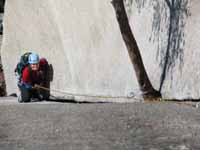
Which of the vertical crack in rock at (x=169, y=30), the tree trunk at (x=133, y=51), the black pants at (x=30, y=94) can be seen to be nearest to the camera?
the vertical crack in rock at (x=169, y=30)

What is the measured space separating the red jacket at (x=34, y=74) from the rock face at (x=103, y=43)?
34 cm

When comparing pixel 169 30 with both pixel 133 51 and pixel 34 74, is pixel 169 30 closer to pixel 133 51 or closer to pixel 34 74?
pixel 133 51

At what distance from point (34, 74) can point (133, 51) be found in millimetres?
4481

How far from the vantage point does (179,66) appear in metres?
13.4

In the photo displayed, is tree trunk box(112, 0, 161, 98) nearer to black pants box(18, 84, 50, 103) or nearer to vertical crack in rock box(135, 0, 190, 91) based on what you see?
vertical crack in rock box(135, 0, 190, 91)

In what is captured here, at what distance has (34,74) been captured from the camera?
17.5 meters

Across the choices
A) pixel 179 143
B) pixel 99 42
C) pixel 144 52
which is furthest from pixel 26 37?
pixel 179 143

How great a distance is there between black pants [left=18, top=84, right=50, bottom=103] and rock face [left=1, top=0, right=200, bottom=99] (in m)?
0.34

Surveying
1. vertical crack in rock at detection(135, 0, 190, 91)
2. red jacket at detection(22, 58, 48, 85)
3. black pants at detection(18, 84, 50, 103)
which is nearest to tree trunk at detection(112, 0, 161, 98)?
vertical crack in rock at detection(135, 0, 190, 91)

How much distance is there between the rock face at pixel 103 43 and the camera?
43.7ft

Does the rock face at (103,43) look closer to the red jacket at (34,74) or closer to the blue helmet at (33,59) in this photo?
the red jacket at (34,74)

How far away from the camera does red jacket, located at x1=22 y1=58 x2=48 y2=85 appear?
17.2 m

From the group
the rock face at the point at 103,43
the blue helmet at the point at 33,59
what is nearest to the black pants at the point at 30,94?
the rock face at the point at 103,43

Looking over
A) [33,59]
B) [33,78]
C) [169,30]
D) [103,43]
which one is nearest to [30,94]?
[33,78]
